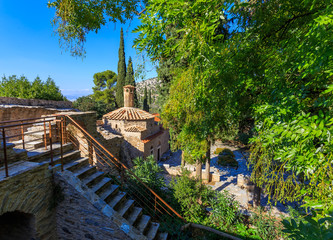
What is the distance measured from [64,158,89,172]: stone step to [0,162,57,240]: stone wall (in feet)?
1.54

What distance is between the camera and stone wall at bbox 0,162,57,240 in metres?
2.75

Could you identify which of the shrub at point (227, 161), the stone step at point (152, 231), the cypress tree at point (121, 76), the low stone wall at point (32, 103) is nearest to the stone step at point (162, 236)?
the stone step at point (152, 231)

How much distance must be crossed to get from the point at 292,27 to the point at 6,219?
7.30 metres

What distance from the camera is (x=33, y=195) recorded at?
3166 mm

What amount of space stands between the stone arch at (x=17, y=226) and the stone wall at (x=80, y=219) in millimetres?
483

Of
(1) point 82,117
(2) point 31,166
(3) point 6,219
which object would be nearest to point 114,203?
(2) point 31,166

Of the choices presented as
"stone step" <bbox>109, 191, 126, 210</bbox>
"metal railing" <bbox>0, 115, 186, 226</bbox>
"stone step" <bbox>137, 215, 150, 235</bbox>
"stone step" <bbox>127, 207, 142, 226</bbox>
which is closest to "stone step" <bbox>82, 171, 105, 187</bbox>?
"metal railing" <bbox>0, 115, 186, 226</bbox>

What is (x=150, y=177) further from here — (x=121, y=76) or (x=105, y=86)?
(x=105, y=86)

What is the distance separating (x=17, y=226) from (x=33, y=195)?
1167 millimetres

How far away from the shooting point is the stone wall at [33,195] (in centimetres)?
275

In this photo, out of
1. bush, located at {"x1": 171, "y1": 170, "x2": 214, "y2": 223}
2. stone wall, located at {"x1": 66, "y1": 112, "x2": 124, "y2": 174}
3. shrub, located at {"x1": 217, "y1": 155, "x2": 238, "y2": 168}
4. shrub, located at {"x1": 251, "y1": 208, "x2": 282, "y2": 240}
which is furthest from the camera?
shrub, located at {"x1": 217, "y1": 155, "x2": 238, "y2": 168}

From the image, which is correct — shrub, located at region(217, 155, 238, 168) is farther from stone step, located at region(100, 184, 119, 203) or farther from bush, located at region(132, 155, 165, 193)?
stone step, located at region(100, 184, 119, 203)

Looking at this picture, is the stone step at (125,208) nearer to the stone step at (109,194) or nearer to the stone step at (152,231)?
the stone step at (109,194)

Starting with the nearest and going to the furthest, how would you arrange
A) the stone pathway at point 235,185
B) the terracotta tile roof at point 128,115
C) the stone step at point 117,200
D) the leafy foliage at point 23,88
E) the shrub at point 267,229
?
the stone step at point 117,200
the shrub at point 267,229
the stone pathway at point 235,185
the leafy foliage at point 23,88
the terracotta tile roof at point 128,115
